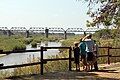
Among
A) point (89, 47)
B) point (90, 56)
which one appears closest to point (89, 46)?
point (89, 47)

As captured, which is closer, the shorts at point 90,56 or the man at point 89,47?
the man at point 89,47

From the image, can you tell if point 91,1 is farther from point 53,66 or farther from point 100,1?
point 53,66

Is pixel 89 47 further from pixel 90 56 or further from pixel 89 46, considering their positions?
pixel 90 56

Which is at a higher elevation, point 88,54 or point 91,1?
point 91,1

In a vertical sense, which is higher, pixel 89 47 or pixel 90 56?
pixel 89 47

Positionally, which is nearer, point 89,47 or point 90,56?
point 89,47

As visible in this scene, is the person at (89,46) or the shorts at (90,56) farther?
the shorts at (90,56)

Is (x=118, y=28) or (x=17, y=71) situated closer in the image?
(x=118, y=28)

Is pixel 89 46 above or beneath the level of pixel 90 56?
above

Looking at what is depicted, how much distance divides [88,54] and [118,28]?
6.78 feet

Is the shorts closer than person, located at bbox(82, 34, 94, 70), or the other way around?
person, located at bbox(82, 34, 94, 70)

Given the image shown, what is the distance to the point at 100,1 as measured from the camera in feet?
53.4

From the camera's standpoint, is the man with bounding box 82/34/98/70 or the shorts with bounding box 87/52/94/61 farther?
the shorts with bounding box 87/52/94/61

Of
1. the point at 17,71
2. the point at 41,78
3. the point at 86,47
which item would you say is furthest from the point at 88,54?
the point at 17,71
